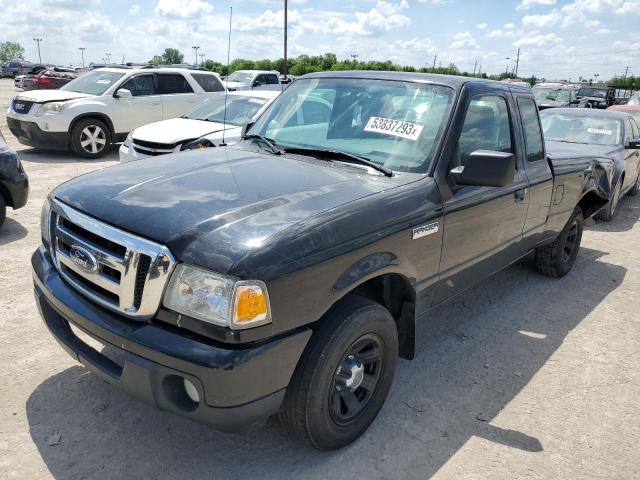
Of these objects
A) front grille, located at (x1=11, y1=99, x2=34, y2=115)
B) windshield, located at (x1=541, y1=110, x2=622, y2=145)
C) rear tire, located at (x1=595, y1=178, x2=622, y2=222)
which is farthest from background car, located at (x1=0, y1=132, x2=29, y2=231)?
rear tire, located at (x1=595, y1=178, x2=622, y2=222)

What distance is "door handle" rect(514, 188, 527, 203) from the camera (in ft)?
13.0

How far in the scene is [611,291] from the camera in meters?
5.39

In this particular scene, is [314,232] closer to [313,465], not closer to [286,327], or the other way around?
[286,327]

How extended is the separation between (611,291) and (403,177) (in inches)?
136

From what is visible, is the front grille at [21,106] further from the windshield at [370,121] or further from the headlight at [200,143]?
the windshield at [370,121]

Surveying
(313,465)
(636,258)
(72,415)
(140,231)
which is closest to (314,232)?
(140,231)

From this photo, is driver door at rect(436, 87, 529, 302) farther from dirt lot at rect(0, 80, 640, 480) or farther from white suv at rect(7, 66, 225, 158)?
white suv at rect(7, 66, 225, 158)

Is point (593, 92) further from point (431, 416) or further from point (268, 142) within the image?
point (431, 416)

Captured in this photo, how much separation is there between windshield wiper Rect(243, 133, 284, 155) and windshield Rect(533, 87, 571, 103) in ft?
61.0

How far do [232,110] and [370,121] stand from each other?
6.09 metres

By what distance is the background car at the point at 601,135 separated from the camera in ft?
26.1

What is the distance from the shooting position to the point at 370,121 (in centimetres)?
347

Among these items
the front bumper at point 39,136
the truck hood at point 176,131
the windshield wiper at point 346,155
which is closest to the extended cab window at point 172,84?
the front bumper at point 39,136

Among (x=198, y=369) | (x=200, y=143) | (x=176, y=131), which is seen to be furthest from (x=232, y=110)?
(x=198, y=369)
